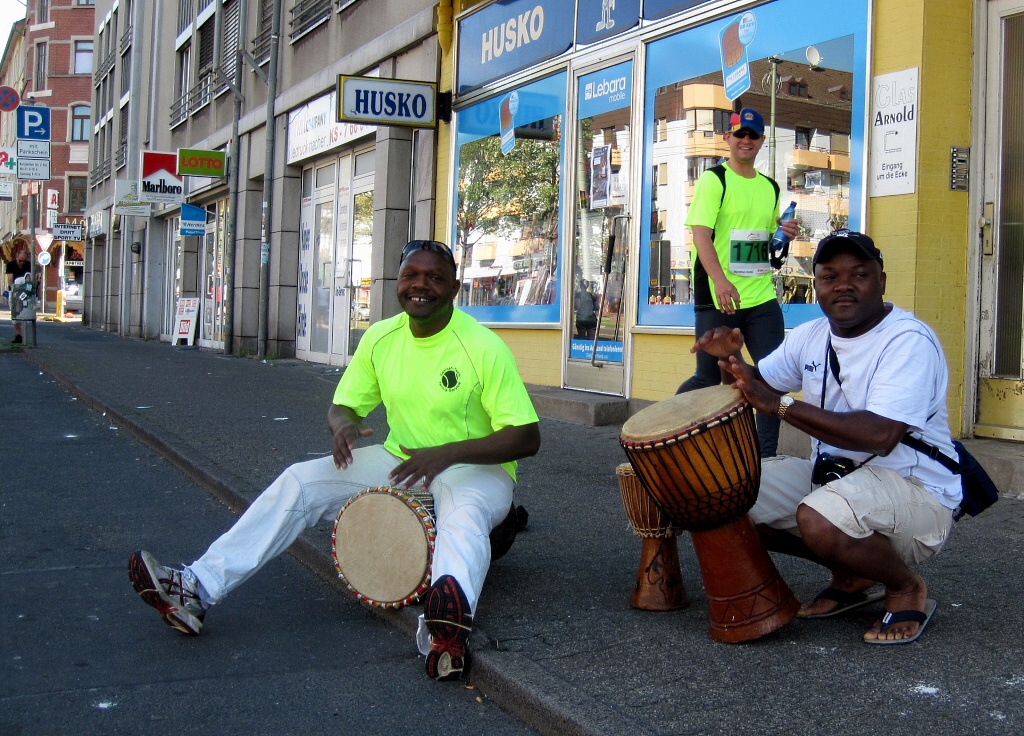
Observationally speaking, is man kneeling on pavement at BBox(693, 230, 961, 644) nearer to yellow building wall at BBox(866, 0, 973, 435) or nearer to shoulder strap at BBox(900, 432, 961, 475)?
shoulder strap at BBox(900, 432, 961, 475)

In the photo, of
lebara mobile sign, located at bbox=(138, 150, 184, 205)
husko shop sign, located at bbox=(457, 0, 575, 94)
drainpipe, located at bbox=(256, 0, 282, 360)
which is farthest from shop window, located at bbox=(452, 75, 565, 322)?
lebara mobile sign, located at bbox=(138, 150, 184, 205)

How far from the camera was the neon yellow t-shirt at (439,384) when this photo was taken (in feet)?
13.0

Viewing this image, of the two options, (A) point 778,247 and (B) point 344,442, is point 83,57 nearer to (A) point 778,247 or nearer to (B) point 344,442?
(A) point 778,247

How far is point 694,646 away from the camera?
11.6 ft

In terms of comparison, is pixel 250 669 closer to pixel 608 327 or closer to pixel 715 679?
pixel 715 679

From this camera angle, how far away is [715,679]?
3.22 m

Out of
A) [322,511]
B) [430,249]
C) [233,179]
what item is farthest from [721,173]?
[233,179]

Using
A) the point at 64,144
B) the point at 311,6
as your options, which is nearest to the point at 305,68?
the point at 311,6

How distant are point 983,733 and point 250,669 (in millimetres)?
2224

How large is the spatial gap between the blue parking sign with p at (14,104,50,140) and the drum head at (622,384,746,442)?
71.5ft

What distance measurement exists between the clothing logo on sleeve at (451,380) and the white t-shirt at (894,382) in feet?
3.87

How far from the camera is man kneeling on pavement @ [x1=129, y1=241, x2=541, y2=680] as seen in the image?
3.77 m

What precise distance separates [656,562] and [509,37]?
8304 mm

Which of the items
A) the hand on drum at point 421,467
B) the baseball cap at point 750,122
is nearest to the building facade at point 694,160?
the baseball cap at point 750,122
